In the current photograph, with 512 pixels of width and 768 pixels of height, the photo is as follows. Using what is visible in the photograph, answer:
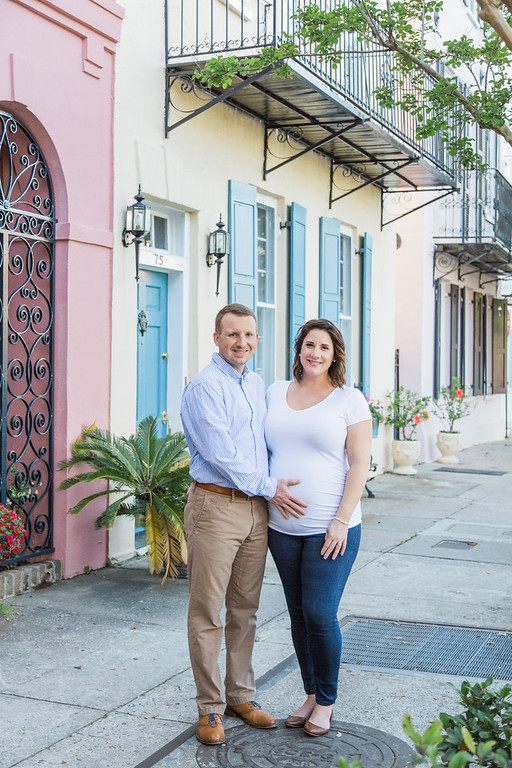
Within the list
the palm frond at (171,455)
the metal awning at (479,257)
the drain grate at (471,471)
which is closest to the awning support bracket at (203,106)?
the palm frond at (171,455)

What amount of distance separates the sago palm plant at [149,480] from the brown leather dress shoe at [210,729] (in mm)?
2469

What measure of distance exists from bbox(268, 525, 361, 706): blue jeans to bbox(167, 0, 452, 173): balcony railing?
14.2ft

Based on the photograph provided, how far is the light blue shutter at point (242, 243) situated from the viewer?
9.13 m

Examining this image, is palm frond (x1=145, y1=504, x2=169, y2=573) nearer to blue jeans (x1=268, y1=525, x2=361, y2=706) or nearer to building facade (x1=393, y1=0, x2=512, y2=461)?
blue jeans (x1=268, y1=525, x2=361, y2=706)

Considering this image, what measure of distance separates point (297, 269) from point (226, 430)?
6947 millimetres

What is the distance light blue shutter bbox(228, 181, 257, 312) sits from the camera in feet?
30.0

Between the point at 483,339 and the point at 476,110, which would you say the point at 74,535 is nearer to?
the point at 476,110

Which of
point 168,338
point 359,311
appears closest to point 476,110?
point 168,338

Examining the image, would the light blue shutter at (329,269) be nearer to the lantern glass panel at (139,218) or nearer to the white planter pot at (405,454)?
the white planter pot at (405,454)

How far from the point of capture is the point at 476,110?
6.05m

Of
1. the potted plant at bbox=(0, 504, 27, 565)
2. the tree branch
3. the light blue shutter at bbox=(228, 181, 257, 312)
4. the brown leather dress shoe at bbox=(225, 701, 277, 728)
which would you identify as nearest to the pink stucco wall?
the potted plant at bbox=(0, 504, 27, 565)

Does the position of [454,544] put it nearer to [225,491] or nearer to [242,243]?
[242,243]

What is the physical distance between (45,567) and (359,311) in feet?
24.4

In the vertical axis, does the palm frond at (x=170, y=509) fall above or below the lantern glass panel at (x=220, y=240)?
below
